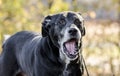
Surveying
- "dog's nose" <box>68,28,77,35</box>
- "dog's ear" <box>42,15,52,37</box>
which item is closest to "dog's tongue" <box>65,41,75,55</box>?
"dog's nose" <box>68,28,77,35</box>

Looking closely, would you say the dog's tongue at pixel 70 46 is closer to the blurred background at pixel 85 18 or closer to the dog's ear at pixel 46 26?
the dog's ear at pixel 46 26

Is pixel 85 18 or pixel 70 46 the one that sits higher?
pixel 70 46

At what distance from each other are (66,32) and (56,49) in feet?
1.82

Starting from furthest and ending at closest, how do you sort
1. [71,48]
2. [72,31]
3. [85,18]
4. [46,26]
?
[85,18], [46,26], [71,48], [72,31]

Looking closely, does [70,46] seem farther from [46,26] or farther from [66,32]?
[46,26]

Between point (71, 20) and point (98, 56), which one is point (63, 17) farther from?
point (98, 56)

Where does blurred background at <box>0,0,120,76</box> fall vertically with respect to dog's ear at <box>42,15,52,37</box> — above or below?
below

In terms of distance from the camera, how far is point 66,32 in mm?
6691

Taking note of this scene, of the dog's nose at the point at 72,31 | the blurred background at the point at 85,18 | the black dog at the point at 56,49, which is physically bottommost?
the blurred background at the point at 85,18

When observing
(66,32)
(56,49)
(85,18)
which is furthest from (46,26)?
(85,18)

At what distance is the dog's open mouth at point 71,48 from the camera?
6762 mm

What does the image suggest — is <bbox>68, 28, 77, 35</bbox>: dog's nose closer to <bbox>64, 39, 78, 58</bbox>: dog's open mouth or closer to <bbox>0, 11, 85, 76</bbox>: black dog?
<bbox>0, 11, 85, 76</bbox>: black dog

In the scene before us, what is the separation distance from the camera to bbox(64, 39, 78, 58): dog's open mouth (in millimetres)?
6762

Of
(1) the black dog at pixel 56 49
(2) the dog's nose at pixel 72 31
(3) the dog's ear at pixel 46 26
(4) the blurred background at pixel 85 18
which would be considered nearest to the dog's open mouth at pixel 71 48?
(1) the black dog at pixel 56 49
